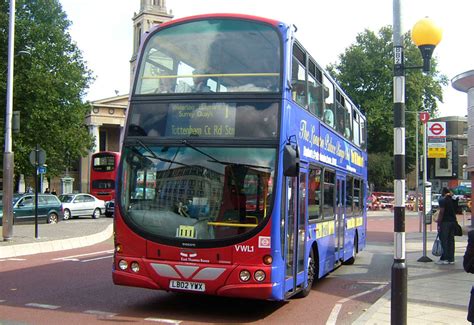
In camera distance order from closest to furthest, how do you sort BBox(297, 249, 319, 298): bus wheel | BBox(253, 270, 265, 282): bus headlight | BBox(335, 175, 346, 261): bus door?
BBox(253, 270, 265, 282): bus headlight < BBox(297, 249, 319, 298): bus wheel < BBox(335, 175, 346, 261): bus door

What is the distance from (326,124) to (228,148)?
3.62 metres

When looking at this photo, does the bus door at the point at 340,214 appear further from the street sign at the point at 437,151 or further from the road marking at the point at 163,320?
the road marking at the point at 163,320

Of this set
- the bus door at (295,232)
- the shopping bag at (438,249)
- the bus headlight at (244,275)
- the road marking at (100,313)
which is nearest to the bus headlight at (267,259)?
the bus headlight at (244,275)

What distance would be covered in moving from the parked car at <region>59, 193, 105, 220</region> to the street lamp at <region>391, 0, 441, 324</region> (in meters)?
28.4

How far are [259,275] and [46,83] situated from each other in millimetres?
27347

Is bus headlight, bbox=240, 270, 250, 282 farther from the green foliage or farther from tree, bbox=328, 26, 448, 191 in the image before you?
the green foliage

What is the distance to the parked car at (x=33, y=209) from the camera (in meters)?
25.0

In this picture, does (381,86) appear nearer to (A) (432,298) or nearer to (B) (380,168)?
(B) (380,168)

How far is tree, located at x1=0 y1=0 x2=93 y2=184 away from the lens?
1238 inches

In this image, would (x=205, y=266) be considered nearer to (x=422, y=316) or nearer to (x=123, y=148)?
(x=123, y=148)

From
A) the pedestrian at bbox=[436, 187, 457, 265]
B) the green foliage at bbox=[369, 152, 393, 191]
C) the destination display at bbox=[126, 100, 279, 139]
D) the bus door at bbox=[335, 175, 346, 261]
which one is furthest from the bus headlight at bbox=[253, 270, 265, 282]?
the green foliage at bbox=[369, 152, 393, 191]

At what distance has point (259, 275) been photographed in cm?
721

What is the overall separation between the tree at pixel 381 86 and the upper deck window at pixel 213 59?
52.6 metres

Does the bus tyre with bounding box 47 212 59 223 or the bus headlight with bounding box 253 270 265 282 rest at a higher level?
the bus headlight with bounding box 253 270 265 282
